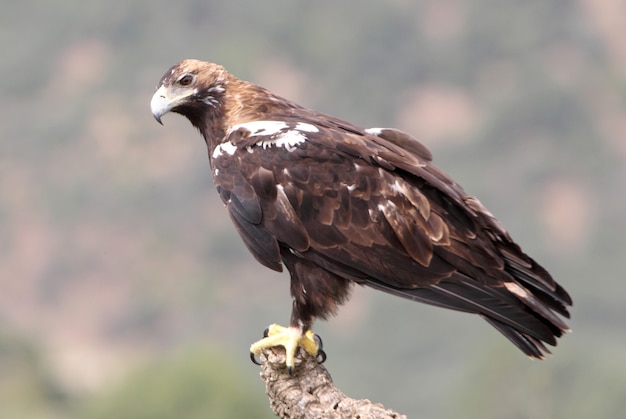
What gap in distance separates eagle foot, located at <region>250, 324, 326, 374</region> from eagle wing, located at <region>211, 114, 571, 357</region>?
44 centimetres

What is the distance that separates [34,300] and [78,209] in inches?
207

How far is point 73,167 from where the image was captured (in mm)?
57406

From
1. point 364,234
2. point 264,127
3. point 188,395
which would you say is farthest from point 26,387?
point 364,234

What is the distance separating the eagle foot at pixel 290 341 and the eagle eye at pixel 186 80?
194 centimetres

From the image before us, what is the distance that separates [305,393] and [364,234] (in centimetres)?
109

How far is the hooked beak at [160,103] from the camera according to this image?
888 cm

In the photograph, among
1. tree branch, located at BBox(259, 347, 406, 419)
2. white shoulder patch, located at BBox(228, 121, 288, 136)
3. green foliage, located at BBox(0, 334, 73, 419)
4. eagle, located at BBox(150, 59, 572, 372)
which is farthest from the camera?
green foliage, located at BBox(0, 334, 73, 419)

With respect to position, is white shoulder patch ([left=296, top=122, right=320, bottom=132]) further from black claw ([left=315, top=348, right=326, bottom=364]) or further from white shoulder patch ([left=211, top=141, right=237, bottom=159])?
black claw ([left=315, top=348, right=326, bottom=364])

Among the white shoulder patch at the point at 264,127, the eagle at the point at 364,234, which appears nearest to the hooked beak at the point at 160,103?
the white shoulder patch at the point at 264,127

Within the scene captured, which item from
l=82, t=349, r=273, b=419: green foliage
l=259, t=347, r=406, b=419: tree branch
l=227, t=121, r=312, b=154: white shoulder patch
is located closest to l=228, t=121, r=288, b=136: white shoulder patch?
l=227, t=121, r=312, b=154: white shoulder patch

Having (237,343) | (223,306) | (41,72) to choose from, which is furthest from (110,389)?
(41,72)

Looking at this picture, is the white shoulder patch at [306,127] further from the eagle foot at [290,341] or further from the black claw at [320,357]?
the black claw at [320,357]

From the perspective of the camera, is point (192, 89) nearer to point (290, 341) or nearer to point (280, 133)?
point (280, 133)

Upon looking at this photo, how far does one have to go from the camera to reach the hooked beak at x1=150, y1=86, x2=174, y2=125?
8.88 meters
